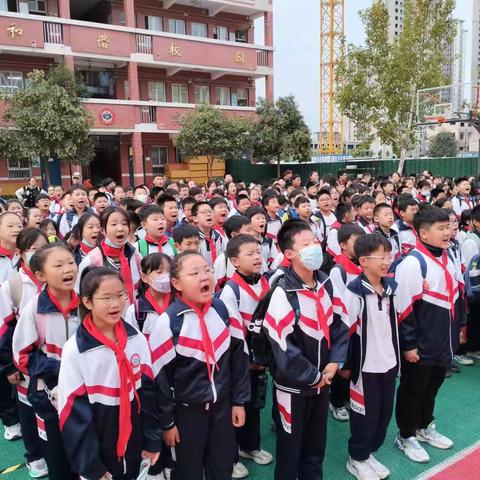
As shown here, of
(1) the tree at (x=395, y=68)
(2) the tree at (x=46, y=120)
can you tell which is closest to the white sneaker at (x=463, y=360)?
(2) the tree at (x=46, y=120)

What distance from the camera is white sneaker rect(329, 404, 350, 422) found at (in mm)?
3326

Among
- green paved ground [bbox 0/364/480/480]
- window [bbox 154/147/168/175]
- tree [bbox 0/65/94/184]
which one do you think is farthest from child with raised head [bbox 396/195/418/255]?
window [bbox 154/147/168/175]

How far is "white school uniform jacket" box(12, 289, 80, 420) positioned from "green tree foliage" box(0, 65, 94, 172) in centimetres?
1269

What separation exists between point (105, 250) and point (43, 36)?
16.3 m

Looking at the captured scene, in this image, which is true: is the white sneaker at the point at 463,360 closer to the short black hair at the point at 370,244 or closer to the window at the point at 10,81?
the short black hair at the point at 370,244

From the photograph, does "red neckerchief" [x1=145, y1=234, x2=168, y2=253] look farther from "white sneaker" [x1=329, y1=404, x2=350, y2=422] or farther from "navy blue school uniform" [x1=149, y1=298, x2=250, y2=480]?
"white sneaker" [x1=329, y1=404, x2=350, y2=422]

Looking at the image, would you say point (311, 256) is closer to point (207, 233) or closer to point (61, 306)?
point (61, 306)

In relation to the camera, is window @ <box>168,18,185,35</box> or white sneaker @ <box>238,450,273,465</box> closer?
white sneaker @ <box>238,450,273,465</box>

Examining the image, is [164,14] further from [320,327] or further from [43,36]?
[320,327]

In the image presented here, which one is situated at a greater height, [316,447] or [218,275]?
[218,275]

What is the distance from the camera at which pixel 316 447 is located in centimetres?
242

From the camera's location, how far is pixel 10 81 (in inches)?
679

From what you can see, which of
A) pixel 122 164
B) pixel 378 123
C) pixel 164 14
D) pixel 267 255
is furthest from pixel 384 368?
pixel 164 14

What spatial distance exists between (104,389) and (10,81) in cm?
1844
